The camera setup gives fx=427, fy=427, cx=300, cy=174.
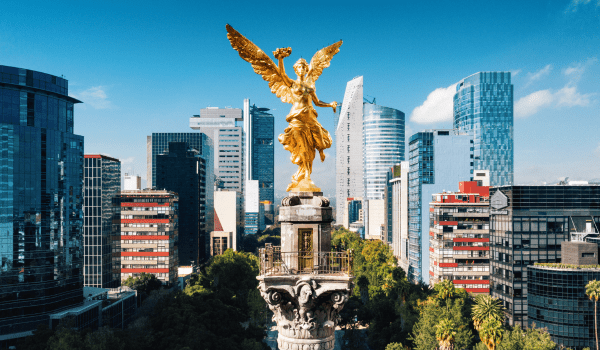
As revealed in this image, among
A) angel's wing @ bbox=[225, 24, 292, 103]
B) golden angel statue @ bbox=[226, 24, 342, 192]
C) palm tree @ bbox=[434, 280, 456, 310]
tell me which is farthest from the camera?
palm tree @ bbox=[434, 280, 456, 310]

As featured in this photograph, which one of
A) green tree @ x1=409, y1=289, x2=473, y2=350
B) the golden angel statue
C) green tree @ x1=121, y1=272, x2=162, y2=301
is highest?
the golden angel statue

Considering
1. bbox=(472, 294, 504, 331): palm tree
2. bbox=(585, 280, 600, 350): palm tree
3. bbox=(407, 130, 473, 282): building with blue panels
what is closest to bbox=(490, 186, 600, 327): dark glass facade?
bbox=(585, 280, 600, 350): palm tree

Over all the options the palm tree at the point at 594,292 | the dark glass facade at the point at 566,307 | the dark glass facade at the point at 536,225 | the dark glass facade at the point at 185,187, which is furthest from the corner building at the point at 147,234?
the palm tree at the point at 594,292

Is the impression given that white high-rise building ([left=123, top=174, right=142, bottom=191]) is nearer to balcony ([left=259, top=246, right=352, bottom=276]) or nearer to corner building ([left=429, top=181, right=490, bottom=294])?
corner building ([left=429, top=181, right=490, bottom=294])

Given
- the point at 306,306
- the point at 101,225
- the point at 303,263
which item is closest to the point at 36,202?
the point at 101,225

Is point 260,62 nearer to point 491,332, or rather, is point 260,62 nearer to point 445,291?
point 491,332

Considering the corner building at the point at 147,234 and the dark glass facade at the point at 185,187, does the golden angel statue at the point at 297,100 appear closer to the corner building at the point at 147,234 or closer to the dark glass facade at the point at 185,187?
the corner building at the point at 147,234
